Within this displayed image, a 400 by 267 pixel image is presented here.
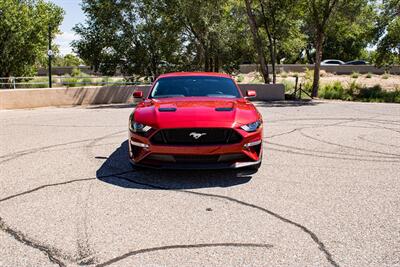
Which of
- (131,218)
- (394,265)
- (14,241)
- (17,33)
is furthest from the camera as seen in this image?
(17,33)

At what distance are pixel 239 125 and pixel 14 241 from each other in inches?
119

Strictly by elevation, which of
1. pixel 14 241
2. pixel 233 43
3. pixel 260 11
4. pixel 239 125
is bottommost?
pixel 14 241

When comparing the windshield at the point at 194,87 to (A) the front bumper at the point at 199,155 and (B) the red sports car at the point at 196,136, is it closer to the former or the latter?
(B) the red sports car at the point at 196,136

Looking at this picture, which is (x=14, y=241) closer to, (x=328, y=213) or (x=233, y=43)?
(x=328, y=213)

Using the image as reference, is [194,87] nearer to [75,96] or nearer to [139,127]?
[139,127]

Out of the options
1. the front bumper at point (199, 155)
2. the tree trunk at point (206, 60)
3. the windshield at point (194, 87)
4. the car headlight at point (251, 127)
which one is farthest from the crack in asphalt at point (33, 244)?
the tree trunk at point (206, 60)

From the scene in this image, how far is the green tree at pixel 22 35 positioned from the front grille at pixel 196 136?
31965 mm

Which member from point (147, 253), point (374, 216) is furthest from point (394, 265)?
point (147, 253)

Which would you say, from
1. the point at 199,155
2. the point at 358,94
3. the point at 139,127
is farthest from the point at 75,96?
the point at 358,94

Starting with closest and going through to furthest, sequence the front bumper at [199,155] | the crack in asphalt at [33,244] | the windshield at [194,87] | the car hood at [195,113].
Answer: the crack in asphalt at [33,244], the front bumper at [199,155], the car hood at [195,113], the windshield at [194,87]

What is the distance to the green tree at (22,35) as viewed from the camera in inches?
1398

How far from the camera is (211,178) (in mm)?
5648

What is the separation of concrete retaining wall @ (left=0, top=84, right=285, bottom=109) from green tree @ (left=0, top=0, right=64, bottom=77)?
1638 centimetres

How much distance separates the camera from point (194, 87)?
7.07 meters
